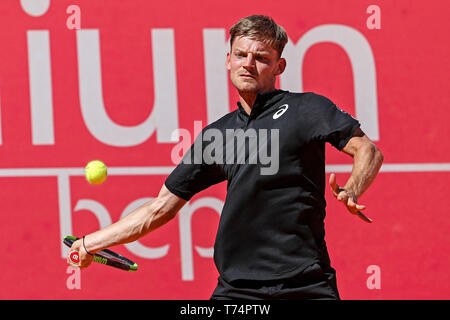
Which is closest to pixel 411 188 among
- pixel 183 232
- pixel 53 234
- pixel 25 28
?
pixel 183 232

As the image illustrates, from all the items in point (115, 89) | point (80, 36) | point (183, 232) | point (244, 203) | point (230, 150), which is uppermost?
point (80, 36)

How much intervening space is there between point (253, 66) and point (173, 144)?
1.46m

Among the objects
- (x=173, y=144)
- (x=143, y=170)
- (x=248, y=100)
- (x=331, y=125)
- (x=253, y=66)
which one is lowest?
(x=143, y=170)

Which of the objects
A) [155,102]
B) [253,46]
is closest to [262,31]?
[253,46]

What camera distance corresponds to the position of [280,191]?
117 inches

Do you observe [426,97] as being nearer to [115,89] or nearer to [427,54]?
[427,54]

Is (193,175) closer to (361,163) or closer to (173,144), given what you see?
(361,163)

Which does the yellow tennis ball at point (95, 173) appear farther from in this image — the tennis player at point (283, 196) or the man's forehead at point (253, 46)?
the man's forehead at point (253, 46)

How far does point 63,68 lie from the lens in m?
4.57

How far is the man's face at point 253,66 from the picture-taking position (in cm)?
319

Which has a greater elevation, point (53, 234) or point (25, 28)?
point (25, 28)

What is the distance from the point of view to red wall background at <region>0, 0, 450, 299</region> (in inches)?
175

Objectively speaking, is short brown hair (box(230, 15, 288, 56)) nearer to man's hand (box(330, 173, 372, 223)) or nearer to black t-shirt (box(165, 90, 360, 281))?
black t-shirt (box(165, 90, 360, 281))

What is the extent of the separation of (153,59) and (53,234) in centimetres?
124
